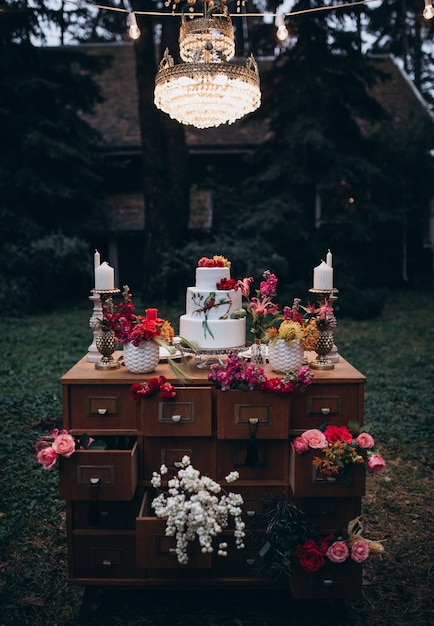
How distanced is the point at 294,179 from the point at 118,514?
414 inches

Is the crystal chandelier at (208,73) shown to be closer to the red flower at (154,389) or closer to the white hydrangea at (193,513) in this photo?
the red flower at (154,389)

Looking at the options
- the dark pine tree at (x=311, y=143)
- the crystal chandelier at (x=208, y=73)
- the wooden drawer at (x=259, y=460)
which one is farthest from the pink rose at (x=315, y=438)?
the dark pine tree at (x=311, y=143)

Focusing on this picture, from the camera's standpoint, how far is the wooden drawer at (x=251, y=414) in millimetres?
2867

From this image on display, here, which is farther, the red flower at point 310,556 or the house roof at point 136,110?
the house roof at point 136,110

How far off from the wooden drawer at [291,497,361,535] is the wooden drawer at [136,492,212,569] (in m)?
0.61

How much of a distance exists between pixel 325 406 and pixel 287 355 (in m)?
0.34

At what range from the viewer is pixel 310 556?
109 inches

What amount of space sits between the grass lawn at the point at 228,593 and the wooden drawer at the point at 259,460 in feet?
2.41

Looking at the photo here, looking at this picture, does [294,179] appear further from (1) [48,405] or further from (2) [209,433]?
(2) [209,433]

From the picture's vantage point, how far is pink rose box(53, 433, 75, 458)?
8.89ft

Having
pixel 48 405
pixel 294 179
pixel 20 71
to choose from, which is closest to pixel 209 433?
pixel 48 405

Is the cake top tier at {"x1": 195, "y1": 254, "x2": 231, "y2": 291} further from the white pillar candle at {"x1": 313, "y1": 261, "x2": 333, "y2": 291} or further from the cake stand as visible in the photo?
the white pillar candle at {"x1": 313, "y1": 261, "x2": 333, "y2": 291}

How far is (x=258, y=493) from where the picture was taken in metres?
3.04

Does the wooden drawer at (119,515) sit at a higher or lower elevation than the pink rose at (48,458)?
lower
